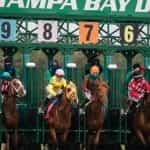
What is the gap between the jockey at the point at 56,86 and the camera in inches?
547

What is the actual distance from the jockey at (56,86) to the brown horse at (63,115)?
0.09 metres

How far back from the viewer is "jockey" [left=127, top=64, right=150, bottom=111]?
1436 centimetres

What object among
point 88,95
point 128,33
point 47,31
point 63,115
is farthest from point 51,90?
point 128,33

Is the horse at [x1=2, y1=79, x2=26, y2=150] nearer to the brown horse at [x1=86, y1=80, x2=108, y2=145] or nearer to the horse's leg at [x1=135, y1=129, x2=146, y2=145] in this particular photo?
the brown horse at [x1=86, y1=80, x2=108, y2=145]

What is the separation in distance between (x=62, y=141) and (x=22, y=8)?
297cm

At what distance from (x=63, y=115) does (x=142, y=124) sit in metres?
1.43

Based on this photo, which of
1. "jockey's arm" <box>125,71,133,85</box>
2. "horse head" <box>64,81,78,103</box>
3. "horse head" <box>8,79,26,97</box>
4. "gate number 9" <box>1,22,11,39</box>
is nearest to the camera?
"horse head" <box>8,79,26,97</box>

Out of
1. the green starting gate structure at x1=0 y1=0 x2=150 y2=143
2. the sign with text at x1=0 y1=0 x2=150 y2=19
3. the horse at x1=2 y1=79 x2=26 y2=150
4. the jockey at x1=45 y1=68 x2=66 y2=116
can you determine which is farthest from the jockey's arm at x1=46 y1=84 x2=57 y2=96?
the sign with text at x1=0 y1=0 x2=150 y2=19

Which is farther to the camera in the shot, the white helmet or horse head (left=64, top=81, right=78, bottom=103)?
horse head (left=64, top=81, right=78, bottom=103)

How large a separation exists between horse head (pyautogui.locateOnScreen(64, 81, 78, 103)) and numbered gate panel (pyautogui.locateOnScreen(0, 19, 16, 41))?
1586 millimetres

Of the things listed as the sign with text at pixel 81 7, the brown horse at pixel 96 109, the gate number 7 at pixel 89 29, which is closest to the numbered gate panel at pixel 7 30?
the sign with text at pixel 81 7

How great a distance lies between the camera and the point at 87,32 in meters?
15.2

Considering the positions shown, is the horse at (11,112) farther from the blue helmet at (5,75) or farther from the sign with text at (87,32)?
the sign with text at (87,32)

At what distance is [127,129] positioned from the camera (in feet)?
49.6
